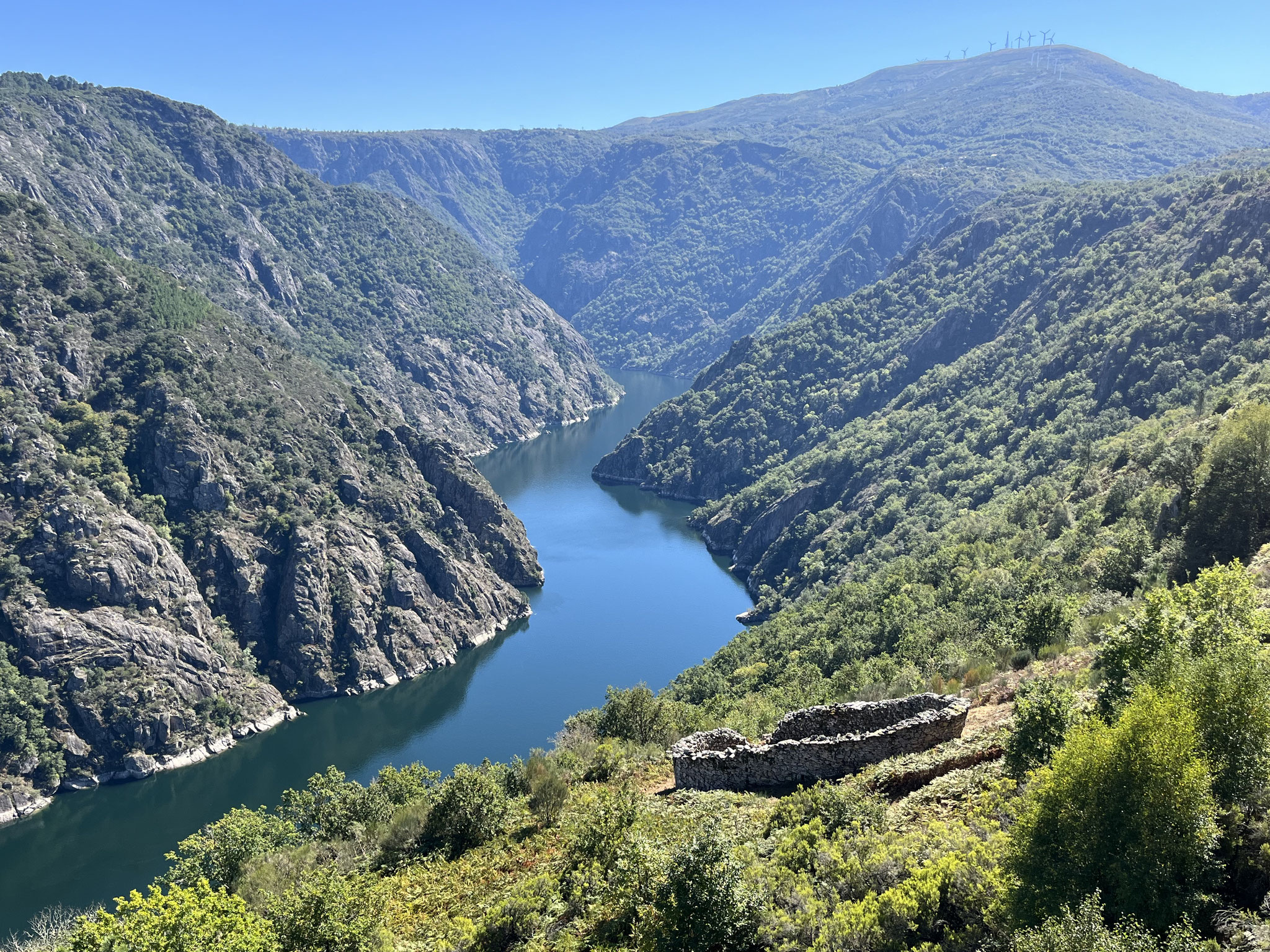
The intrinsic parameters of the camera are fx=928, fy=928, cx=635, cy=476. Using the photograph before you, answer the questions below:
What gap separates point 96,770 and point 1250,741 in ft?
304

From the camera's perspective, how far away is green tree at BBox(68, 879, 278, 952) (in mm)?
20891

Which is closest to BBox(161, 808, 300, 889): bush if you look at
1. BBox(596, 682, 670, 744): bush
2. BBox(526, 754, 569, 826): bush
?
BBox(526, 754, 569, 826): bush

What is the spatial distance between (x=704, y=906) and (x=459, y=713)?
84436 mm

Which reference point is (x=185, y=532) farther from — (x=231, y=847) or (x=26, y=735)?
(x=231, y=847)

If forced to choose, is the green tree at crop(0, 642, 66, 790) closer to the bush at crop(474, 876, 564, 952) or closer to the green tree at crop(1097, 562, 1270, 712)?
the bush at crop(474, 876, 564, 952)

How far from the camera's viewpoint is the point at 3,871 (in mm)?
70812

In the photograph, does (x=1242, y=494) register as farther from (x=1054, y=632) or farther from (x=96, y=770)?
(x=96, y=770)

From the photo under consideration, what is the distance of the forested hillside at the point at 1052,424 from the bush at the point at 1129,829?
26.1 m

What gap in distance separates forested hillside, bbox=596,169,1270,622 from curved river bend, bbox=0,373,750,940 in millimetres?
15444

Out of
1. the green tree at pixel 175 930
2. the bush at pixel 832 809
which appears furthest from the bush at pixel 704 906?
the green tree at pixel 175 930

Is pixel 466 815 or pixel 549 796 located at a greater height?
pixel 549 796

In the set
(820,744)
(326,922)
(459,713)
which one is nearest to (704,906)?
(820,744)

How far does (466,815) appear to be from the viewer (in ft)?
102

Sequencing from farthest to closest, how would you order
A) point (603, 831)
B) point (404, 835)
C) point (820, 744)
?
point (404, 835) < point (820, 744) < point (603, 831)
